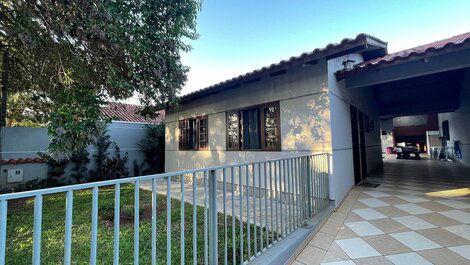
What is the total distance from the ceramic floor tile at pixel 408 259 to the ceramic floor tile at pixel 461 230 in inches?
37.4

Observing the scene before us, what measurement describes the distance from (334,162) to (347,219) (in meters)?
1.13

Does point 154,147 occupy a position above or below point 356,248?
above

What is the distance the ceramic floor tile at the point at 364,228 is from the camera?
3.18 meters

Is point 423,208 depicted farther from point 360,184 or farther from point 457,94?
point 457,94

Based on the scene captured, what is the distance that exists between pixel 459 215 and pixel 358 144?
9.85 ft

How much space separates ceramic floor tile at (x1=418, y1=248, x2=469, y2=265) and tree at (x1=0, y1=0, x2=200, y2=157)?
5.25m

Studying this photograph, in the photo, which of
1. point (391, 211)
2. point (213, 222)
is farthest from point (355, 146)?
point (213, 222)

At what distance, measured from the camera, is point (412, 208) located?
405 cm

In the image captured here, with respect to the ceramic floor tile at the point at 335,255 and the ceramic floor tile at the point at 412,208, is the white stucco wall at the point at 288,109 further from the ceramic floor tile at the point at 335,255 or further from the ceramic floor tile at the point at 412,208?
the ceramic floor tile at the point at 335,255

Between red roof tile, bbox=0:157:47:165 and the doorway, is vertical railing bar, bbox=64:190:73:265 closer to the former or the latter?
the doorway

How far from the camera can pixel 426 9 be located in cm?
584

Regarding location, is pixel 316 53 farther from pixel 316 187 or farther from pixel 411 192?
pixel 411 192

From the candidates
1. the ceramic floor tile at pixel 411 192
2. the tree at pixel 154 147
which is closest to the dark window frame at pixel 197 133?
the tree at pixel 154 147

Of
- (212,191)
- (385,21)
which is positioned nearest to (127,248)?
(212,191)
